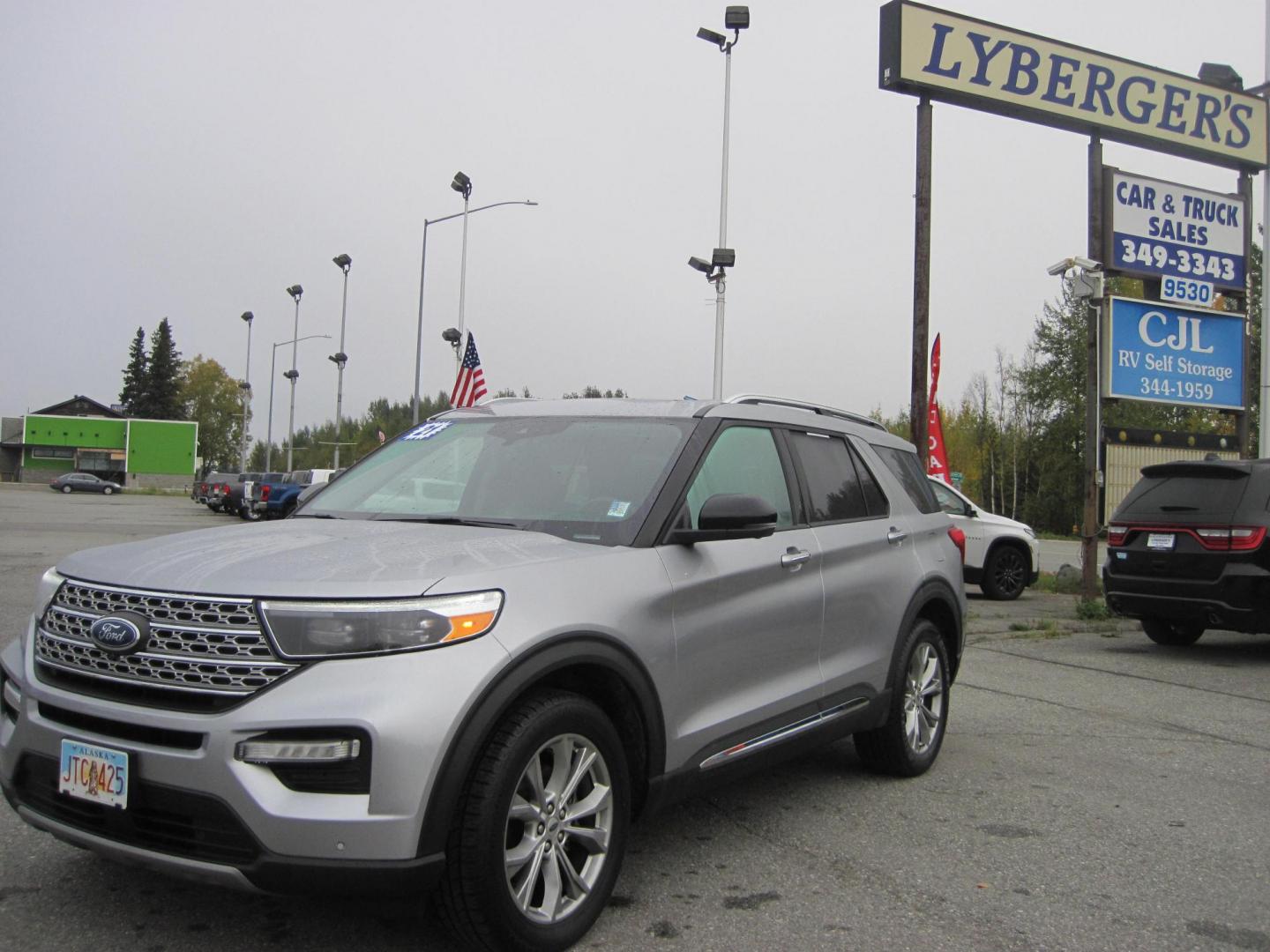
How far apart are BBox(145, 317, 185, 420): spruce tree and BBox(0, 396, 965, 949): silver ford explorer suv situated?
399 ft

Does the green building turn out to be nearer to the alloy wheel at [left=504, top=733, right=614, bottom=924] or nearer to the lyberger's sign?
the lyberger's sign

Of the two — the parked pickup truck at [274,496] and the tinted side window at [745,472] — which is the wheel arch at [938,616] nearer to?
the tinted side window at [745,472]

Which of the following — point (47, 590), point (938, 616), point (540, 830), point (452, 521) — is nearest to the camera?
point (540, 830)

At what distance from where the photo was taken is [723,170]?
2438 centimetres

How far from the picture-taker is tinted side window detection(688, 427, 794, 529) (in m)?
4.25

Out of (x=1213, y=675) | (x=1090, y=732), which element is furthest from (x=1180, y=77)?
(x=1090, y=732)

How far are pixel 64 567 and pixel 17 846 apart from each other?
133cm

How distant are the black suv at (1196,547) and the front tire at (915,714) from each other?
4.68 metres

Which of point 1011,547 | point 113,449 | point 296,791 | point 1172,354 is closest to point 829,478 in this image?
point 296,791

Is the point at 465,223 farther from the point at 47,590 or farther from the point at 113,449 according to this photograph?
the point at 113,449

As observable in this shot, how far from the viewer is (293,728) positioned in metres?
2.84

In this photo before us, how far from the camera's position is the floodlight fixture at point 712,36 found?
22433 mm

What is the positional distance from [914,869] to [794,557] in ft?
4.18

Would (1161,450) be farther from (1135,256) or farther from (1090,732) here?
(1090,732)
